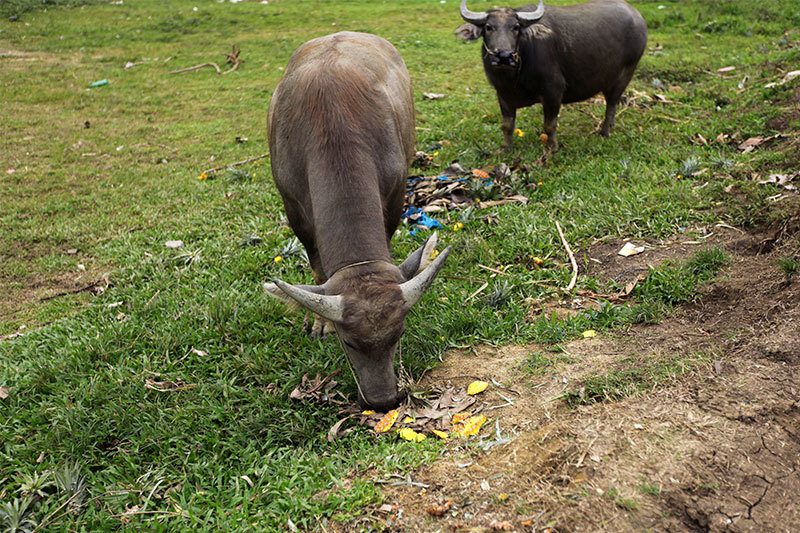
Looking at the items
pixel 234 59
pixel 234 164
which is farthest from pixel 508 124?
pixel 234 59

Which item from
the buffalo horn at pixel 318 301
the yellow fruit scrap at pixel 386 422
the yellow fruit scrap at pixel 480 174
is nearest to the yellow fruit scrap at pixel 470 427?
the yellow fruit scrap at pixel 386 422

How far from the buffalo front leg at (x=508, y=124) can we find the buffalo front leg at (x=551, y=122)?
422 millimetres

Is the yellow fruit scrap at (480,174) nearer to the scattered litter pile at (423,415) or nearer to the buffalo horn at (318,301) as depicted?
the scattered litter pile at (423,415)

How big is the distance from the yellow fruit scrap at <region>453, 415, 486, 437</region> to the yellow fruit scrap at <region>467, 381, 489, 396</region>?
25 centimetres

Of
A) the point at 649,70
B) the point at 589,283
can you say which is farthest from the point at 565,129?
the point at 589,283

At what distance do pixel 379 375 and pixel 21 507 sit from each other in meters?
2.03

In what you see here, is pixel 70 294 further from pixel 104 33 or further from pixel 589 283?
pixel 104 33

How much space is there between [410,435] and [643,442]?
1.24 meters

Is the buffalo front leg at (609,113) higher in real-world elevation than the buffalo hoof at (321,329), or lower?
higher

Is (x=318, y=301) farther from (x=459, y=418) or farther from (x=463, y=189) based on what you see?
(x=463, y=189)

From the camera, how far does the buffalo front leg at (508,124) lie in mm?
7504

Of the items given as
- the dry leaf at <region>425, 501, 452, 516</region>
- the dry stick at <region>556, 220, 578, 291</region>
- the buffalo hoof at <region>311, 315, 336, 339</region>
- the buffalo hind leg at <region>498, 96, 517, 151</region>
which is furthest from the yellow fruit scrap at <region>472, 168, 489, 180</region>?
the dry leaf at <region>425, 501, 452, 516</region>

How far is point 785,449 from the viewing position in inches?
101

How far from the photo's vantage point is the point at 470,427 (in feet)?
10.5
